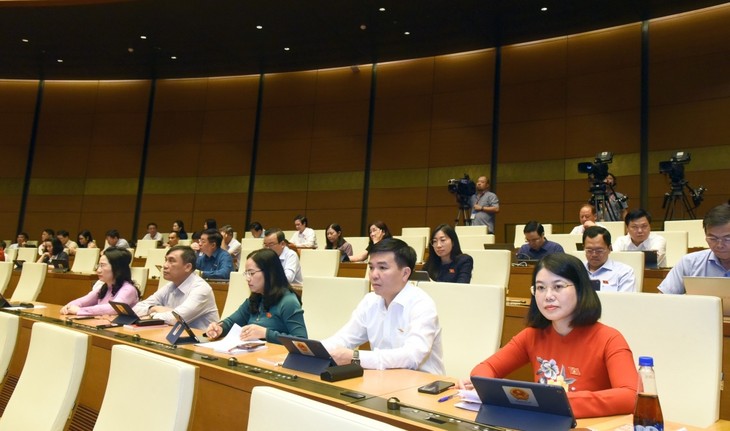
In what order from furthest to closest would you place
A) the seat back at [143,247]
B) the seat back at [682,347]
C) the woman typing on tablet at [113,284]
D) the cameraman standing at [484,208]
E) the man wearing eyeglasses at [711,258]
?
the seat back at [143,247] → the cameraman standing at [484,208] → the woman typing on tablet at [113,284] → the man wearing eyeglasses at [711,258] → the seat back at [682,347]

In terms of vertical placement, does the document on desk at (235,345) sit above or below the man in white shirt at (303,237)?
below

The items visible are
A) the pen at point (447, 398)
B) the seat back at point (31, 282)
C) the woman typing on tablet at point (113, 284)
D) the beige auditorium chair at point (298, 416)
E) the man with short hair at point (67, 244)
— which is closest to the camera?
the beige auditorium chair at point (298, 416)

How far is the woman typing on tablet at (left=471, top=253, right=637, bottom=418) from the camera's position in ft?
5.15

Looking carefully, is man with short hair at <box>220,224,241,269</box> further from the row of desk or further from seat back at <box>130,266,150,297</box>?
the row of desk

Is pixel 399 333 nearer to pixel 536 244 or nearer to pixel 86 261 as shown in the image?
pixel 536 244

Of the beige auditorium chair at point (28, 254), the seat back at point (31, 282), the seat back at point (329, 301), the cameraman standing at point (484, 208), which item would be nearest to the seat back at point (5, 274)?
the seat back at point (31, 282)

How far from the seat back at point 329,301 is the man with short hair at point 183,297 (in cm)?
65

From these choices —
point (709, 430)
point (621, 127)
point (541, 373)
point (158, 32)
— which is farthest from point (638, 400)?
point (158, 32)

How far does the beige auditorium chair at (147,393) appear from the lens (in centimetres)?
117

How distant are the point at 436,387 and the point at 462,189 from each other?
17.3ft

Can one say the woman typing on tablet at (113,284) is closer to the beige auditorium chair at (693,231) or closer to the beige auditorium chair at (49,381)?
the beige auditorium chair at (49,381)

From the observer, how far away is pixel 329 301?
9.52ft

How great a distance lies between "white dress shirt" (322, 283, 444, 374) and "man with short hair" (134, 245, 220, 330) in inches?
44.9

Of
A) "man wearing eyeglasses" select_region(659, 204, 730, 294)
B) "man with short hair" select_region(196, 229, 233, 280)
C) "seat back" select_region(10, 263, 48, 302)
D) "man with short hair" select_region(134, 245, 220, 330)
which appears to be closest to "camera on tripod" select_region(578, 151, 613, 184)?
"man wearing eyeglasses" select_region(659, 204, 730, 294)
